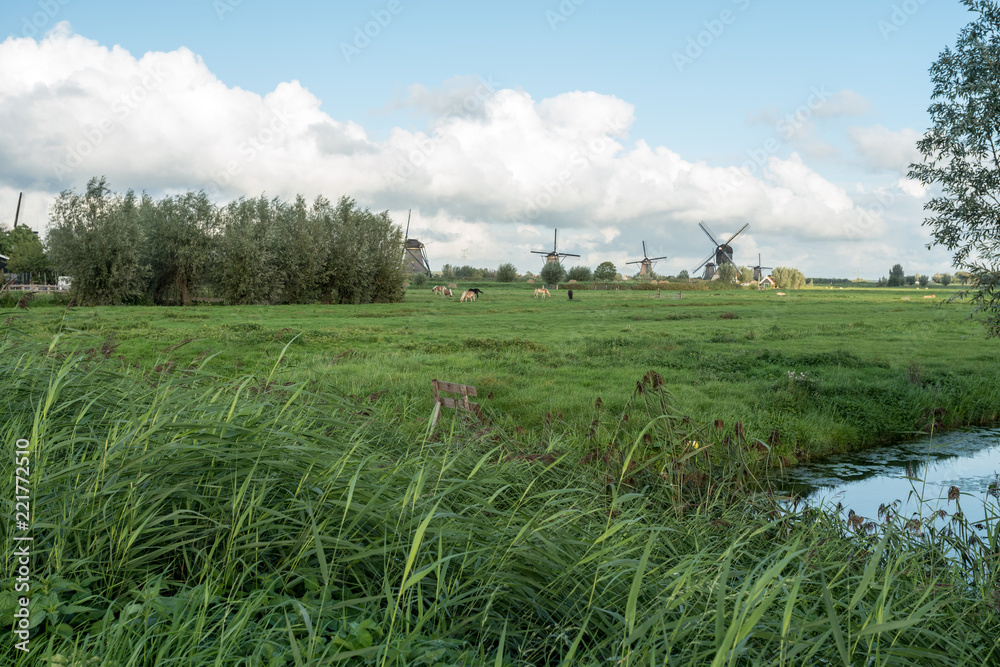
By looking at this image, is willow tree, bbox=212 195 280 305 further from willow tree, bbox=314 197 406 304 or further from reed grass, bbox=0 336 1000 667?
reed grass, bbox=0 336 1000 667

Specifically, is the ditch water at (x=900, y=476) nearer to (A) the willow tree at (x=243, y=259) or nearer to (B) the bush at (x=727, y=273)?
(A) the willow tree at (x=243, y=259)

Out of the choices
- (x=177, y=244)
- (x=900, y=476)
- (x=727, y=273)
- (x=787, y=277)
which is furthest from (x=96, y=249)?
(x=787, y=277)

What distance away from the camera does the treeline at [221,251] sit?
3962cm

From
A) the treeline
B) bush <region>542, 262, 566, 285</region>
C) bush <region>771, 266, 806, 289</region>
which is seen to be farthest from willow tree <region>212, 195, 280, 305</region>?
bush <region>771, 266, 806, 289</region>

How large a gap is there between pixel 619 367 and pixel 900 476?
6835 millimetres

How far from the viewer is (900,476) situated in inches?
364

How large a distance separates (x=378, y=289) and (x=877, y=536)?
159 feet

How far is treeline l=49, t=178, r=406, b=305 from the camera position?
3962cm

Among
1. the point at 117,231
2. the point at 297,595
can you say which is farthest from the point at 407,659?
the point at 117,231

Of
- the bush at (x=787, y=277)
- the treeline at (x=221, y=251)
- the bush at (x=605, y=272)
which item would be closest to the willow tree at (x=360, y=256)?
the treeline at (x=221, y=251)

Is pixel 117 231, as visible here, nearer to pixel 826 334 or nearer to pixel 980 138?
pixel 826 334

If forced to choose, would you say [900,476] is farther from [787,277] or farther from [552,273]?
[787,277]

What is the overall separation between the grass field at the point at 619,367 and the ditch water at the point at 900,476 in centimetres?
42

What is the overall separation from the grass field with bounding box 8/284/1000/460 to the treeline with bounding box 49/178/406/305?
61.1ft
